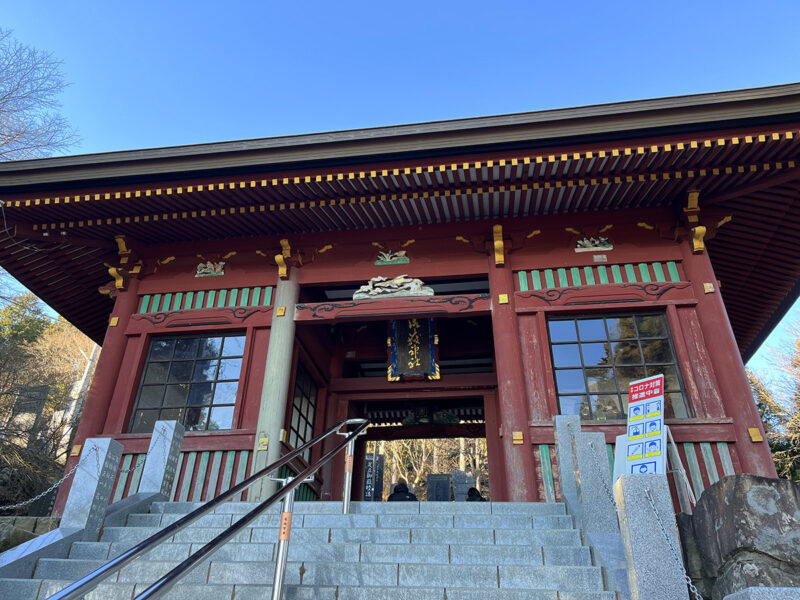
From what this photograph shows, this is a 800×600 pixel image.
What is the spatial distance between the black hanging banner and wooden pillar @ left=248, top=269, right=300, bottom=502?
1901 mm

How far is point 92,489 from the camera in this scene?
4.50 meters

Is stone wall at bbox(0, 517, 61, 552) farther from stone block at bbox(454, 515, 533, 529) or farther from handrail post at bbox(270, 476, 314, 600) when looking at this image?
stone block at bbox(454, 515, 533, 529)

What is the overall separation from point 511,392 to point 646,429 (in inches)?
66.9

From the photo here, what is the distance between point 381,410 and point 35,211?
6812mm

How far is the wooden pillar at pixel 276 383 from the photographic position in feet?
21.2

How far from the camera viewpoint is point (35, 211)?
7105mm

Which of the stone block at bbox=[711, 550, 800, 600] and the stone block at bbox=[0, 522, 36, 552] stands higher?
the stone block at bbox=[0, 522, 36, 552]

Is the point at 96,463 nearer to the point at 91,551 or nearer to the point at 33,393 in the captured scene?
the point at 91,551

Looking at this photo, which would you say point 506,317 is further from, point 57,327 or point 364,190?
point 57,327

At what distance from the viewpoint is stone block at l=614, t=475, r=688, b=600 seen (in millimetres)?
2852

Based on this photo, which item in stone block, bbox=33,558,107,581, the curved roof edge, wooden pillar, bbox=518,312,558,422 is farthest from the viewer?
wooden pillar, bbox=518,312,558,422

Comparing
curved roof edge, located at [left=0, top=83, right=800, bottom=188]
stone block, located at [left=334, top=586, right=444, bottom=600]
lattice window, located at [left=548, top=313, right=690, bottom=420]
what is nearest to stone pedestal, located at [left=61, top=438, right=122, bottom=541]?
stone block, located at [left=334, top=586, right=444, bottom=600]

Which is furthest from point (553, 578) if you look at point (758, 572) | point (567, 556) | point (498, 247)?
point (498, 247)

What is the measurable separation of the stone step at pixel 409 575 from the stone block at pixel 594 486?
69cm
